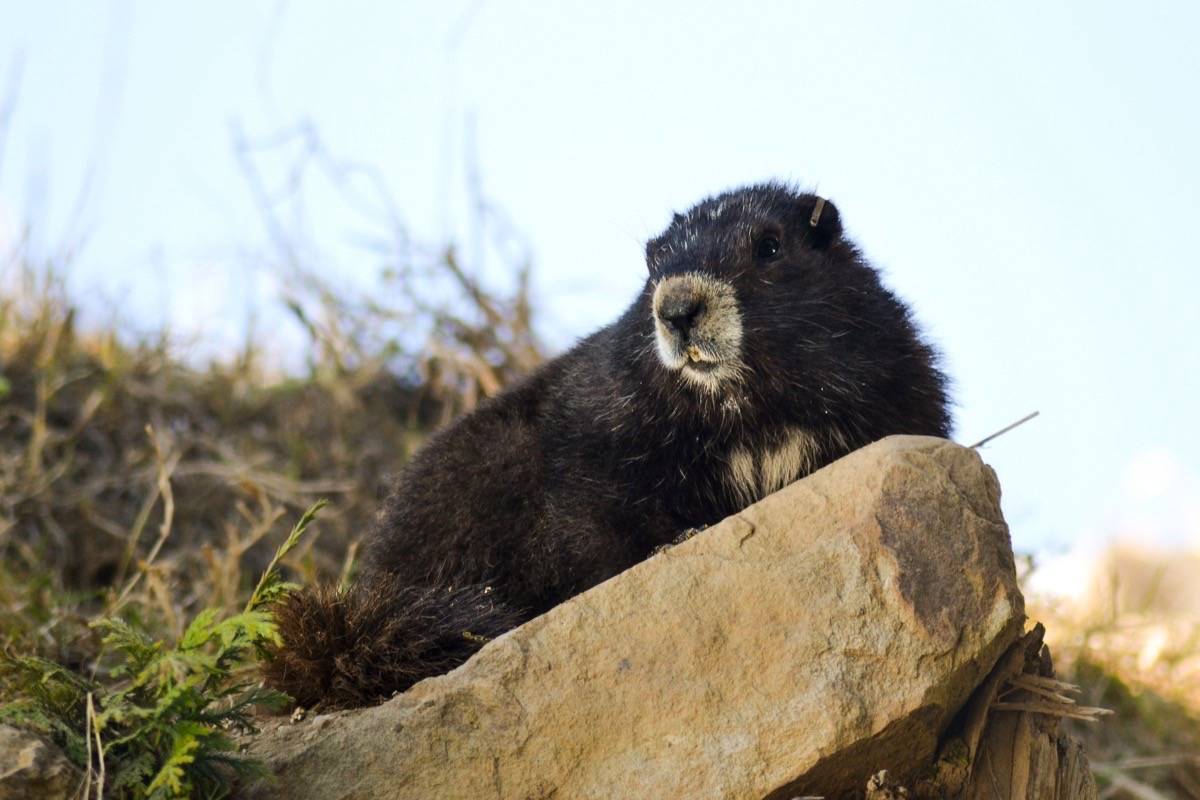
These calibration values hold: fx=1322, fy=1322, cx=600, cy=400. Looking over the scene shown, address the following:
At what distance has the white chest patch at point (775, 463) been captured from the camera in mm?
4707

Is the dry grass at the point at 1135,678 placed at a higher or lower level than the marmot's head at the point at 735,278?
lower

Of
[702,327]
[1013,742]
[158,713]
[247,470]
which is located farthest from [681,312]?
[247,470]

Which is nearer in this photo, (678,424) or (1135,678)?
(678,424)

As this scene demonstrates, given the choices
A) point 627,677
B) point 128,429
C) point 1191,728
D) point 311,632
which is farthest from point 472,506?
point 1191,728

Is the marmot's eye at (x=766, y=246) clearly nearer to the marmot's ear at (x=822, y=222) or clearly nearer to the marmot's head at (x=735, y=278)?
the marmot's head at (x=735, y=278)

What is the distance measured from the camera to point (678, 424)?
4.78m

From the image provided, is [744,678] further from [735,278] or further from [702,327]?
[735,278]

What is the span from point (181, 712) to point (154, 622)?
291cm

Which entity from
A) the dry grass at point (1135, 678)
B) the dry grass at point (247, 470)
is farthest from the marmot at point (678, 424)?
the dry grass at point (1135, 678)

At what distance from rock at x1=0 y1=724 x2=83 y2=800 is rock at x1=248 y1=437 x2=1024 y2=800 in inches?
19.8

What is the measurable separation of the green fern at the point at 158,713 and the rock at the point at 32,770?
0.26ft

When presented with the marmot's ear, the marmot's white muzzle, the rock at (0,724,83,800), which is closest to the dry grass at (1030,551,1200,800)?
the marmot's ear

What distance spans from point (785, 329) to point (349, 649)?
183 centimetres

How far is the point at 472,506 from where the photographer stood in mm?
4953
